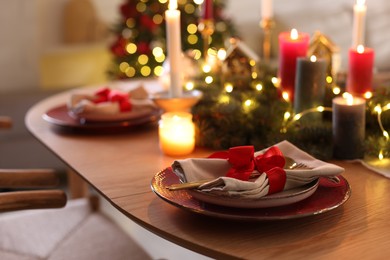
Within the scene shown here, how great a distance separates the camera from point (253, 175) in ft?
3.76

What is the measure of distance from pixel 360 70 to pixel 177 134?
475 mm

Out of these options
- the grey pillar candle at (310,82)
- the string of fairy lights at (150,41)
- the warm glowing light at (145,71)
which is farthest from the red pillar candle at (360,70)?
the warm glowing light at (145,71)

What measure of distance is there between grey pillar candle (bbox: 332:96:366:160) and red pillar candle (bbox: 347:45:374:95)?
8.4 inches

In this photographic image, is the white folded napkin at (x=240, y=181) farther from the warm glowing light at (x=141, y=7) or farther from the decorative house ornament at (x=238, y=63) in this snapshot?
the warm glowing light at (x=141, y=7)

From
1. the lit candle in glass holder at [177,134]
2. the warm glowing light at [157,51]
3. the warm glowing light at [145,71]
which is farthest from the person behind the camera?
the warm glowing light at [145,71]

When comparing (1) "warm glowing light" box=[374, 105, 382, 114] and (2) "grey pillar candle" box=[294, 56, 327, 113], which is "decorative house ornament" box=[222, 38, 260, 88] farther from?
(1) "warm glowing light" box=[374, 105, 382, 114]

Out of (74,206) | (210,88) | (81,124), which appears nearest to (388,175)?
(210,88)

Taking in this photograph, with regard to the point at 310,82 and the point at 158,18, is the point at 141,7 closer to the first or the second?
the point at 158,18

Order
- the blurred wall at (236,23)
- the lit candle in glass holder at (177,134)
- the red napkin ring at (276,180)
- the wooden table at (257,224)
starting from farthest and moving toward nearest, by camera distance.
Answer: the blurred wall at (236,23) → the lit candle in glass holder at (177,134) → the red napkin ring at (276,180) → the wooden table at (257,224)

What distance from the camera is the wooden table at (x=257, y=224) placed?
97 cm

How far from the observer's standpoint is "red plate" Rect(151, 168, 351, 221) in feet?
3.35

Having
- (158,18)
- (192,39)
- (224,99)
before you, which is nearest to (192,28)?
(192,39)

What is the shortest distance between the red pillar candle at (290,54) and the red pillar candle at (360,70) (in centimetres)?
14

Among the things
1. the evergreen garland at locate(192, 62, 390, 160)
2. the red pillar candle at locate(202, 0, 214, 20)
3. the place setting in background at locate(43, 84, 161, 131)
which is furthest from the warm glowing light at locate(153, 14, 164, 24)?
the evergreen garland at locate(192, 62, 390, 160)
